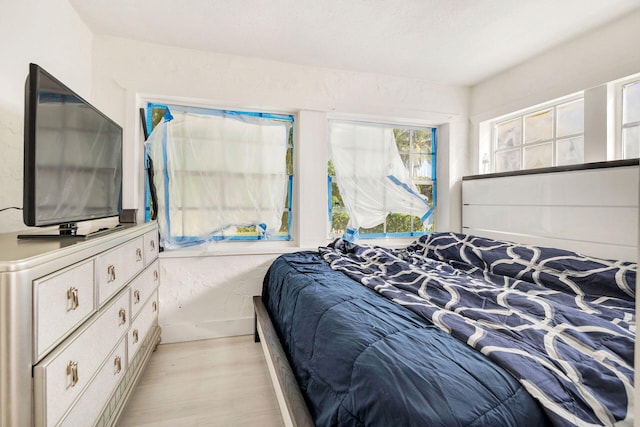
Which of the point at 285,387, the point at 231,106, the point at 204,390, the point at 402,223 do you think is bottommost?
the point at 204,390

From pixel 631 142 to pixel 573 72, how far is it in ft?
2.20

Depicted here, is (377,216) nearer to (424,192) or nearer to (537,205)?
(424,192)

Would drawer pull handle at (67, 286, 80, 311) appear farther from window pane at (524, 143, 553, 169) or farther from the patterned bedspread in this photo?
window pane at (524, 143, 553, 169)

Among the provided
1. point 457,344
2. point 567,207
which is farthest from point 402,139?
point 457,344

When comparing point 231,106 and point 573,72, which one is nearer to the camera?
point 573,72

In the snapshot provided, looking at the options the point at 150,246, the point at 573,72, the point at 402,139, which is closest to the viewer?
the point at 150,246

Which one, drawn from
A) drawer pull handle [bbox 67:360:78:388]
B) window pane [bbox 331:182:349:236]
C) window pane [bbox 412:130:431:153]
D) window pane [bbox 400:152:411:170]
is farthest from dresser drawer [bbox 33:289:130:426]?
window pane [bbox 412:130:431:153]

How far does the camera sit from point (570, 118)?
237 centimetres

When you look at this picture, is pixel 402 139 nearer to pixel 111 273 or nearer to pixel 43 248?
pixel 111 273

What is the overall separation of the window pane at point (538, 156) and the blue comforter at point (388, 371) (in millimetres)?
2116

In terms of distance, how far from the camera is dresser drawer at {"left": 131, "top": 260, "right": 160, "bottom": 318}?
1589 mm

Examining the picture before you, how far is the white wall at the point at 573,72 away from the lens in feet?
6.43

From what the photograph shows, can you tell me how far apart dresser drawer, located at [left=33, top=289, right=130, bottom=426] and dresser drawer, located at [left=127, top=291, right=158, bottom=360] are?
0.79 ft

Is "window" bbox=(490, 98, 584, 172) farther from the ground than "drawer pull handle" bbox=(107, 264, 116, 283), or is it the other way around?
"window" bbox=(490, 98, 584, 172)
